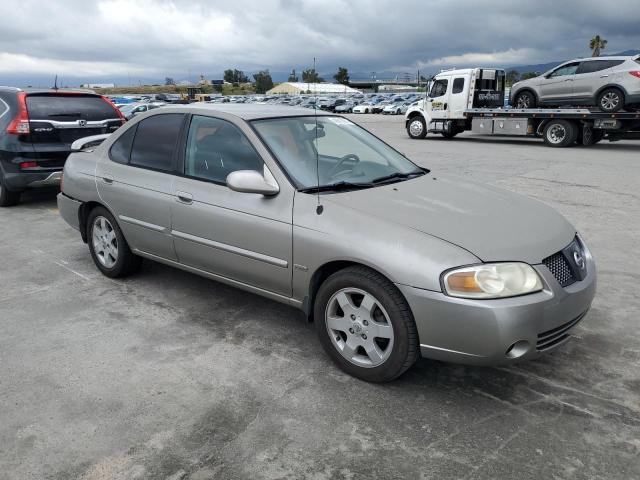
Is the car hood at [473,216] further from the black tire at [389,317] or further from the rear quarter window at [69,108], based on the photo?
the rear quarter window at [69,108]

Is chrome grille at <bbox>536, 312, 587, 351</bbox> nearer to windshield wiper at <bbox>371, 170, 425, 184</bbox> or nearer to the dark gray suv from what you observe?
windshield wiper at <bbox>371, 170, 425, 184</bbox>

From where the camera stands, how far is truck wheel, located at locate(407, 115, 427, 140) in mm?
20938

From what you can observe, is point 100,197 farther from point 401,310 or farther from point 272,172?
point 401,310

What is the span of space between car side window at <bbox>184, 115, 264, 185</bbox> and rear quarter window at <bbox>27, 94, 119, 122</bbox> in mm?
4397

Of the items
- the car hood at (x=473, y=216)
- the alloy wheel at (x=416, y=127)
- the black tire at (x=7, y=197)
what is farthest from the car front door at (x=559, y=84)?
the black tire at (x=7, y=197)

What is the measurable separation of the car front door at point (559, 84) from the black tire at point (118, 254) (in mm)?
16194

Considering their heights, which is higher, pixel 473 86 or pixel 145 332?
pixel 473 86

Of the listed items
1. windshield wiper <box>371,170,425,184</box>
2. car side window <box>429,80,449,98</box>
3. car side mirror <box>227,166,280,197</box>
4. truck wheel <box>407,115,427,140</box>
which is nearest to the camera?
car side mirror <box>227,166,280,197</box>

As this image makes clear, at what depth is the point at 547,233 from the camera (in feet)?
10.5

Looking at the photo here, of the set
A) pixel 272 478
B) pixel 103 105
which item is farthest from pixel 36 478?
pixel 103 105

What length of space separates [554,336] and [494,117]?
17170 mm

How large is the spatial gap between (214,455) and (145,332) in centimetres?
155

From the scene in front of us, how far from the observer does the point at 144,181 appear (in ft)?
14.1

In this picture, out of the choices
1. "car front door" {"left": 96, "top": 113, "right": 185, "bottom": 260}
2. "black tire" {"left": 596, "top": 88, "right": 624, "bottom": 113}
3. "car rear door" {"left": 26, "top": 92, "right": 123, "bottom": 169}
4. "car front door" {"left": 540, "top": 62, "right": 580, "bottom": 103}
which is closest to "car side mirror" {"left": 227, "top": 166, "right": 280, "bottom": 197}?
"car front door" {"left": 96, "top": 113, "right": 185, "bottom": 260}
